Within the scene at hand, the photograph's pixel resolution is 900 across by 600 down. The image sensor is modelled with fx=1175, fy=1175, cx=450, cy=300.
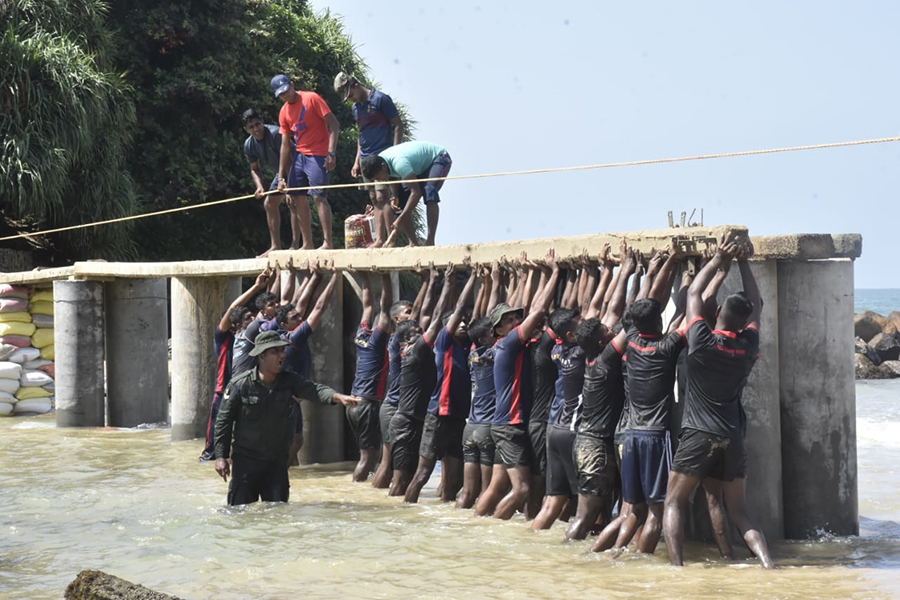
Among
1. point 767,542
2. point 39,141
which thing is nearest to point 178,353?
point 39,141

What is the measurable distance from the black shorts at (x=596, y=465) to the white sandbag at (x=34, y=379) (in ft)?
36.7

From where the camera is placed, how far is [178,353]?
47.7ft

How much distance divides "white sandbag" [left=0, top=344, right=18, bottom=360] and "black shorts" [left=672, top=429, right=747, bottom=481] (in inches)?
473

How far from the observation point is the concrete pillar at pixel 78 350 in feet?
52.3

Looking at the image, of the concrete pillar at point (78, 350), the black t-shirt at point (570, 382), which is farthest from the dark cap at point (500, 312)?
the concrete pillar at point (78, 350)

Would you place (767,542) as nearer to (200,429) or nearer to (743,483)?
(743,483)

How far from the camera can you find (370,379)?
38.0ft

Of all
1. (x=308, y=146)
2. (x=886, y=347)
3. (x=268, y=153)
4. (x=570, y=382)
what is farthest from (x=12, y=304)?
(x=886, y=347)

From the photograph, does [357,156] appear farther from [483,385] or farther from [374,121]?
[483,385]

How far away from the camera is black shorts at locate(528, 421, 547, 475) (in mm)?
9453

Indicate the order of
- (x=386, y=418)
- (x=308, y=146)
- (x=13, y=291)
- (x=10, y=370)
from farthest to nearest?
(x=13, y=291)
(x=10, y=370)
(x=308, y=146)
(x=386, y=418)

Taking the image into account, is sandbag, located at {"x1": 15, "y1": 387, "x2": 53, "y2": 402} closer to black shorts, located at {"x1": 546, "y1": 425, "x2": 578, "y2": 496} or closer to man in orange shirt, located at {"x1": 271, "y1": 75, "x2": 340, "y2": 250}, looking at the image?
man in orange shirt, located at {"x1": 271, "y1": 75, "x2": 340, "y2": 250}

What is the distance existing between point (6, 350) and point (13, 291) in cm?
96

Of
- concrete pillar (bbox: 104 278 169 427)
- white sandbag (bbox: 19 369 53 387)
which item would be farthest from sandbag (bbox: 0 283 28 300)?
concrete pillar (bbox: 104 278 169 427)
